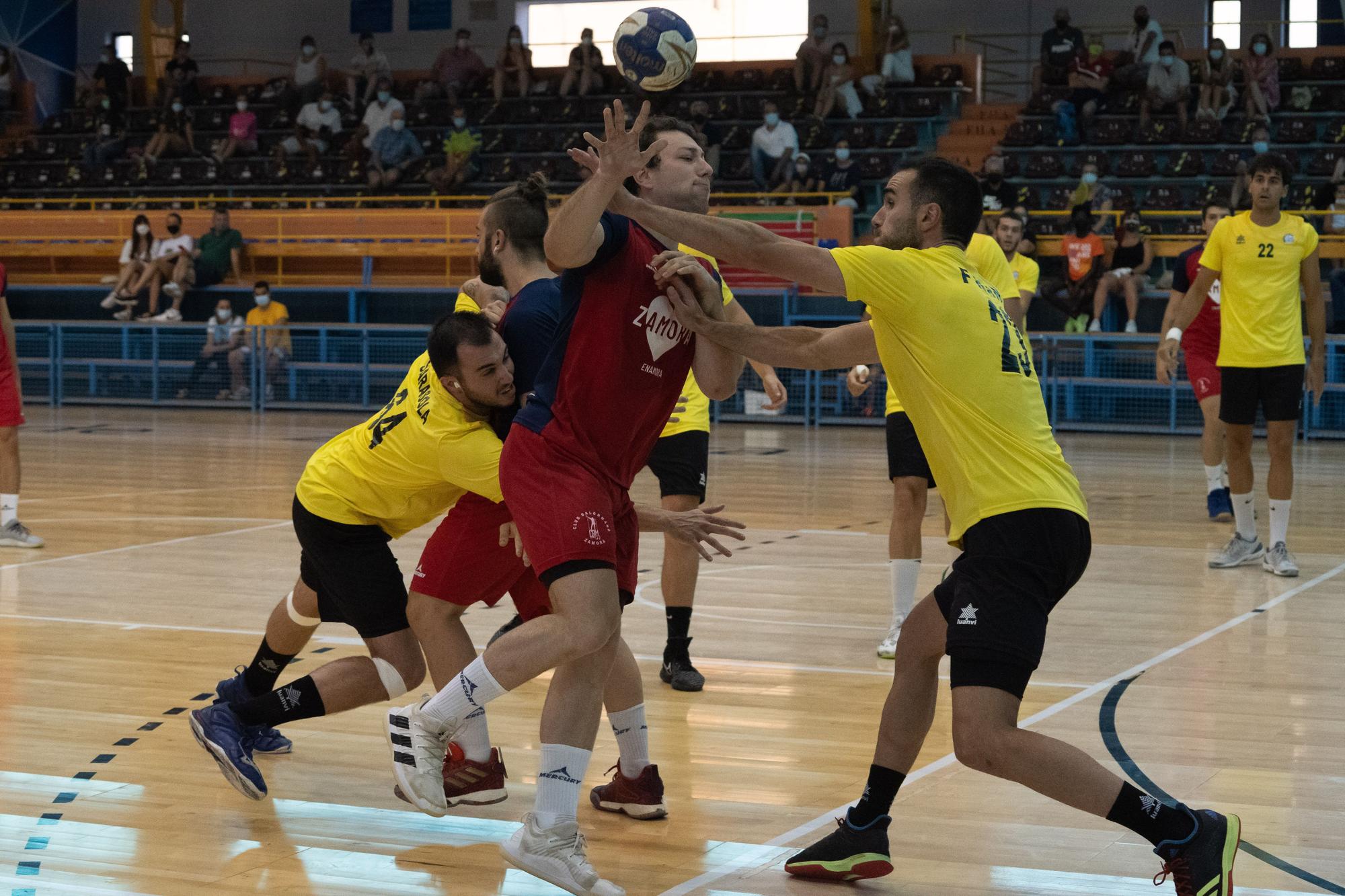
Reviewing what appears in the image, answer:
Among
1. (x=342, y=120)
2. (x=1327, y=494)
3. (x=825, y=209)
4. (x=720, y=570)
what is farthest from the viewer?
(x=342, y=120)

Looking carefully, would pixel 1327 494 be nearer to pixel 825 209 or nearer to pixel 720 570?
pixel 720 570

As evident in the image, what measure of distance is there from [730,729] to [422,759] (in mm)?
1663

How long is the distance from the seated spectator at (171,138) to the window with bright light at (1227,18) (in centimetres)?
1582

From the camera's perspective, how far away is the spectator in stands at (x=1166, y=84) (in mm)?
19031

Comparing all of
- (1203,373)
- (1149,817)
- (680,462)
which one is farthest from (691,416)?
(1203,373)

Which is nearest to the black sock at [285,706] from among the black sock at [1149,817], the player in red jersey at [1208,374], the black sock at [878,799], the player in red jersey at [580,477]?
the player in red jersey at [580,477]

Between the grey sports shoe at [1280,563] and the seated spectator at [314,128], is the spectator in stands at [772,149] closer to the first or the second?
the seated spectator at [314,128]

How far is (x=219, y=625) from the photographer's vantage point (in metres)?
6.44

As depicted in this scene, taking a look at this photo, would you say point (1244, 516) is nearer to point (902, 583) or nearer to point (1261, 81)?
point (902, 583)

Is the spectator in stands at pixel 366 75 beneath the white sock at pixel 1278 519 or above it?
above

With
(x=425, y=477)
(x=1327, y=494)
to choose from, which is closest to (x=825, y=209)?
(x=1327, y=494)

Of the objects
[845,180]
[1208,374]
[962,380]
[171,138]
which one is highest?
[171,138]

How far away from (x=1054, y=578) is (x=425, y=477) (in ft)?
5.59

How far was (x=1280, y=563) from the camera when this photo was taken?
7.68 metres
